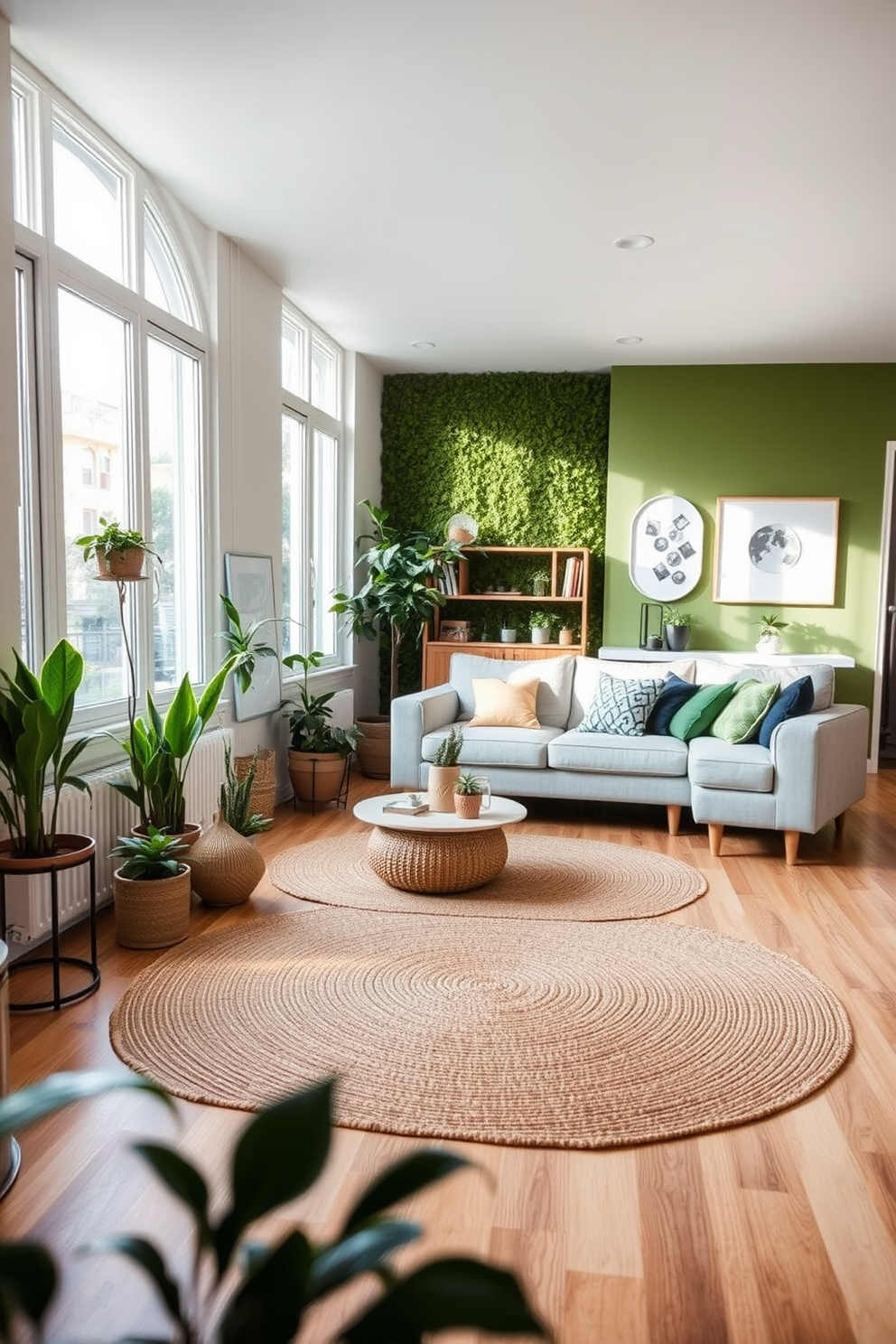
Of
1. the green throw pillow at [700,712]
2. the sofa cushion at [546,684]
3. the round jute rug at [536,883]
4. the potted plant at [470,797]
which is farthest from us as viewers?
the sofa cushion at [546,684]

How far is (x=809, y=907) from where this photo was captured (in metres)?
3.89

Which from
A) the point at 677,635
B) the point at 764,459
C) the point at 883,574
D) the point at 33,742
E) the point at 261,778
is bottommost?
the point at 261,778

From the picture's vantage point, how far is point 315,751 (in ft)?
18.2

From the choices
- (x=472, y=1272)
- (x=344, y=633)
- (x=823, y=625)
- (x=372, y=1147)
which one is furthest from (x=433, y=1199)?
(x=823, y=625)

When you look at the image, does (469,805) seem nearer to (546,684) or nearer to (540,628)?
(546,684)

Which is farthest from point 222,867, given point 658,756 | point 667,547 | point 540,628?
point 667,547

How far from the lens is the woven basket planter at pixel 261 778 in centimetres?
505

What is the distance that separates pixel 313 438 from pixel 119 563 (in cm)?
316

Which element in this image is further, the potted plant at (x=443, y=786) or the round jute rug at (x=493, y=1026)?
the potted plant at (x=443, y=786)

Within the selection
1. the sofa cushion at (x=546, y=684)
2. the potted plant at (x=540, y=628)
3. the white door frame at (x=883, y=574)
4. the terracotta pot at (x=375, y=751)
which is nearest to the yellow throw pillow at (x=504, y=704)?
the sofa cushion at (x=546, y=684)

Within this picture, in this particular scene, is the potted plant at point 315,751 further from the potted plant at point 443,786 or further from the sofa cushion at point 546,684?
the potted plant at point 443,786

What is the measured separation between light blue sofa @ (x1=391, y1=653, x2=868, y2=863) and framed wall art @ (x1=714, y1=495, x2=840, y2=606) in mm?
1639

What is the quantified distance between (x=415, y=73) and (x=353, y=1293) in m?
3.24

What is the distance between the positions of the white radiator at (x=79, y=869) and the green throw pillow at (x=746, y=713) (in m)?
2.48
